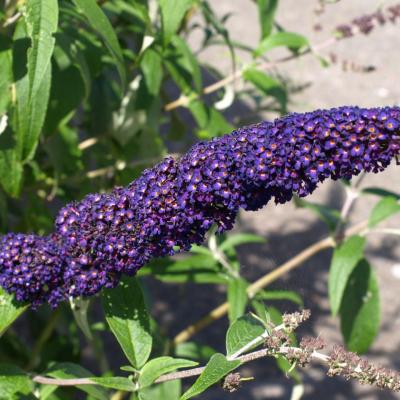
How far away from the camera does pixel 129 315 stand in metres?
2.04

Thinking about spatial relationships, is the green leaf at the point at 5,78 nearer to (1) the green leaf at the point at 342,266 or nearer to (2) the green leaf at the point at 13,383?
(2) the green leaf at the point at 13,383

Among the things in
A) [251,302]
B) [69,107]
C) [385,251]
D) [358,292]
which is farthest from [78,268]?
[385,251]

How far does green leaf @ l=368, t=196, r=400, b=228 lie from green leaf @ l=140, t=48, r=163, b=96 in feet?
3.41

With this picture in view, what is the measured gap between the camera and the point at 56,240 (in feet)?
6.39

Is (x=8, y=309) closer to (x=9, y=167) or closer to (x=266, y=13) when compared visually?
(x=9, y=167)

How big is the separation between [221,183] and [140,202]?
0.21 metres

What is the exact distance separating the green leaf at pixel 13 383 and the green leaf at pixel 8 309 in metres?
0.20

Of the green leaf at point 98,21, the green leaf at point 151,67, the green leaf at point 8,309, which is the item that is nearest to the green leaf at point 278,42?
the green leaf at point 151,67

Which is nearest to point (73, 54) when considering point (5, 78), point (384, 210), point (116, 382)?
point (5, 78)

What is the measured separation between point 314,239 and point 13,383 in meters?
3.45

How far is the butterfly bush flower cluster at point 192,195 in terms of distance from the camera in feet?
5.64

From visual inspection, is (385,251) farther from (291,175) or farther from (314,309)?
(291,175)

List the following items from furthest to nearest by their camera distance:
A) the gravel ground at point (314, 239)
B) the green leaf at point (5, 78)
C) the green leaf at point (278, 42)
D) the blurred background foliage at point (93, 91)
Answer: the gravel ground at point (314, 239), the green leaf at point (278, 42), the green leaf at point (5, 78), the blurred background foliage at point (93, 91)

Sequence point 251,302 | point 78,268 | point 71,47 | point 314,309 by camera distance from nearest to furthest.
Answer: point 78,268, point 71,47, point 251,302, point 314,309
